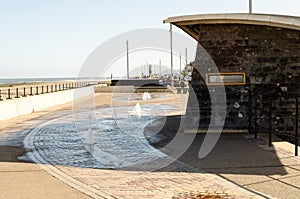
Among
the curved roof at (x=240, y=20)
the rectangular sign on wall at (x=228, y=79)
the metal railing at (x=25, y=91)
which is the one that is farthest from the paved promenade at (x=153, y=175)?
the metal railing at (x=25, y=91)

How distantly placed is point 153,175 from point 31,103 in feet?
56.7

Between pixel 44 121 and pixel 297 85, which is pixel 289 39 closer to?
pixel 297 85

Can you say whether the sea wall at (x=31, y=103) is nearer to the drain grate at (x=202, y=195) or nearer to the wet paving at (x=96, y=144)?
the wet paving at (x=96, y=144)

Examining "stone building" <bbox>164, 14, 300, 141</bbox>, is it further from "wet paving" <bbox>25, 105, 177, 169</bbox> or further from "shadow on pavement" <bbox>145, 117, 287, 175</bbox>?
"wet paving" <bbox>25, 105, 177, 169</bbox>

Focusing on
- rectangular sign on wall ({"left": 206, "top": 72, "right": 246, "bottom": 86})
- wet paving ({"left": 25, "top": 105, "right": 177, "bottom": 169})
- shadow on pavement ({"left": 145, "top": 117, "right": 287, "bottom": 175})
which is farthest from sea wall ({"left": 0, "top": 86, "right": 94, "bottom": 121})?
rectangular sign on wall ({"left": 206, "top": 72, "right": 246, "bottom": 86})

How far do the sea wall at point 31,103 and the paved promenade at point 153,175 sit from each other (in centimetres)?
835

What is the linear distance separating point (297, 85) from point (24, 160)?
8975 mm

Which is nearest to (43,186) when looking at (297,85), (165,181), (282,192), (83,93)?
(165,181)

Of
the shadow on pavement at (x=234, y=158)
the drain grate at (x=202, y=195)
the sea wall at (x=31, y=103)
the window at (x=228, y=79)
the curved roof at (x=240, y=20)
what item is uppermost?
the curved roof at (x=240, y=20)

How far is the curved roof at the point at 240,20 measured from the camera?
11.1 m

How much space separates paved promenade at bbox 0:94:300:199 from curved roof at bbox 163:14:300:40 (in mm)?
3699

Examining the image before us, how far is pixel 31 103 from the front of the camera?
23.0m

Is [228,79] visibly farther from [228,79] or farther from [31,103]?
[31,103]

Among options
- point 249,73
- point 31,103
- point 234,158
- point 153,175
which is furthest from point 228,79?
point 31,103
